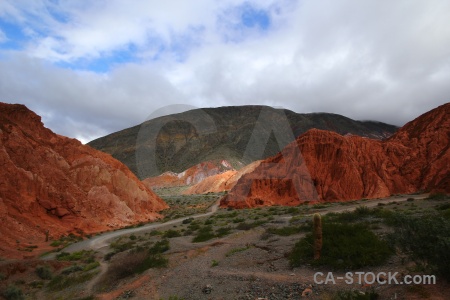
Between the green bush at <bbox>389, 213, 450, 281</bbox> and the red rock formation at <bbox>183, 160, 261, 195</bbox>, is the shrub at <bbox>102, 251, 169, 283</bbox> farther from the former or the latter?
the red rock formation at <bbox>183, 160, 261, 195</bbox>

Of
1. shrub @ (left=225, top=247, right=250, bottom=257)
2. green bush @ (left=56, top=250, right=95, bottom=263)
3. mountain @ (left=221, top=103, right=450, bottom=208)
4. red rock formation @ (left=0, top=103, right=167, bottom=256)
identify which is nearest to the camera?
shrub @ (left=225, top=247, right=250, bottom=257)

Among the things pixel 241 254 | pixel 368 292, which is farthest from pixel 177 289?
pixel 368 292

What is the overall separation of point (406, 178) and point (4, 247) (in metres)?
46.4

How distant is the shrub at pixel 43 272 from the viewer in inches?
625

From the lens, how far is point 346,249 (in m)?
10.0

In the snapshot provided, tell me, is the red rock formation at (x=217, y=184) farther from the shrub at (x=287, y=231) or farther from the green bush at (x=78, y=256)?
the shrub at (x=287, y=231)

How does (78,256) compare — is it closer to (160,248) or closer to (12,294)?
(160,248)

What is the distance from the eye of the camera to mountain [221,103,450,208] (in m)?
42.4

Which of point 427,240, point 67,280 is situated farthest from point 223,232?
point 427,240

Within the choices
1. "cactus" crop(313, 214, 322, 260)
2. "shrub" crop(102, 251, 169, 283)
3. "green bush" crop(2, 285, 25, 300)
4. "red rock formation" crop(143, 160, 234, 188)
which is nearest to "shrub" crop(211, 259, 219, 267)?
"shrub" crop(102, 251, 169, 283)

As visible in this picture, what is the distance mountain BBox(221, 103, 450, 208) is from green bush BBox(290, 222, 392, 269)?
30.1 meters

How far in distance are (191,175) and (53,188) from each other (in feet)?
259

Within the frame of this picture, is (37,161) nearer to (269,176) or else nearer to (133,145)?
(269,176)

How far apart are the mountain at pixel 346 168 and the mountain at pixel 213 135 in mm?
66075
